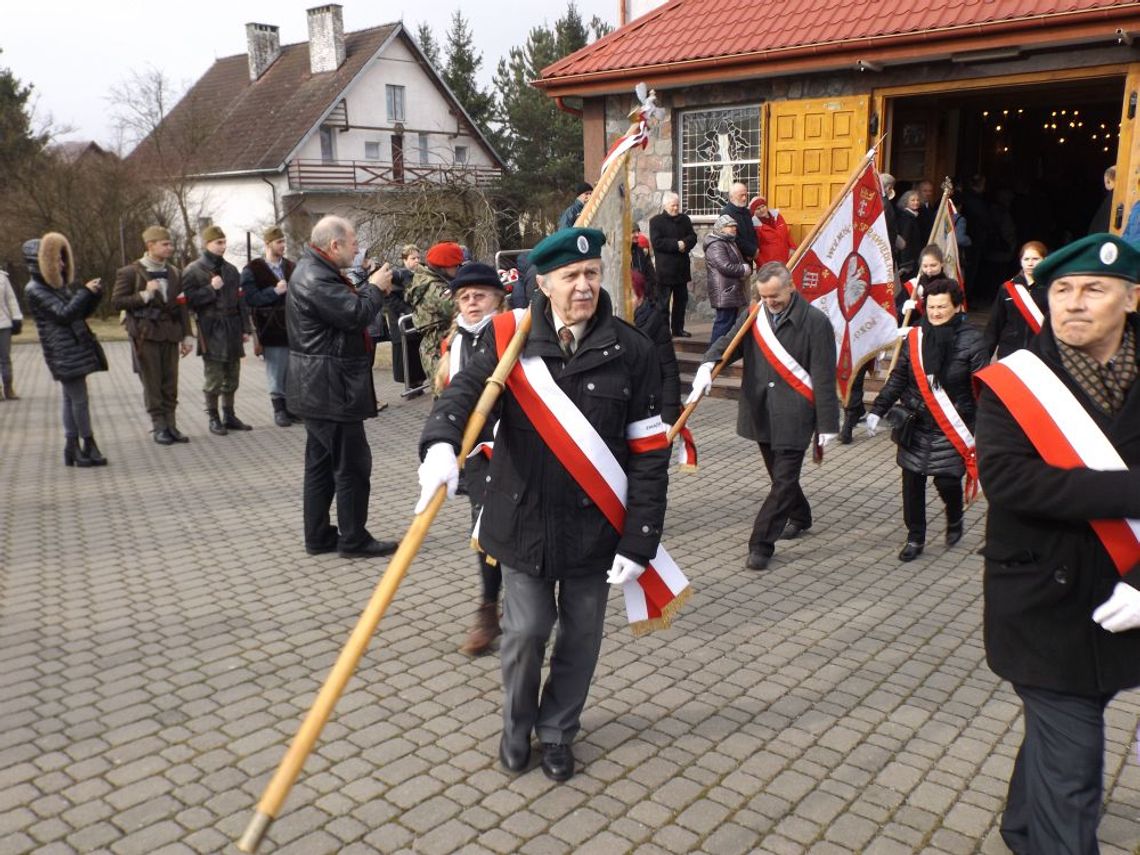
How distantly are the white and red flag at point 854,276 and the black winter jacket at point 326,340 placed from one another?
3117 mm

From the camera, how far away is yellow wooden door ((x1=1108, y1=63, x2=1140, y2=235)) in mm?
10352

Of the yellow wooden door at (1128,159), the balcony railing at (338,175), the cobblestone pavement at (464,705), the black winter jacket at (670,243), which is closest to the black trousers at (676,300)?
the black winter jacket at (670,243)

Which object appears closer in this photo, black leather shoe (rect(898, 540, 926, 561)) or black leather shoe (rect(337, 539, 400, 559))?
black leather shoe (rect(898, 540, 926, 561))

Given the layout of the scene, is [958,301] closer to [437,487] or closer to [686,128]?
[437,487]

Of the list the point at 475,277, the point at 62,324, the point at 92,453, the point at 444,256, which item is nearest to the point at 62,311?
the point at 62,324

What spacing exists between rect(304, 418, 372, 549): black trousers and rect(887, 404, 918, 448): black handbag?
326 cm

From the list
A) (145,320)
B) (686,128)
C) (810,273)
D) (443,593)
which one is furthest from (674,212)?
(443,593)

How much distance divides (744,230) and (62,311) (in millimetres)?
6985

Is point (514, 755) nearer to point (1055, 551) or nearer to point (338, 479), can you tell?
point (1055, 551)

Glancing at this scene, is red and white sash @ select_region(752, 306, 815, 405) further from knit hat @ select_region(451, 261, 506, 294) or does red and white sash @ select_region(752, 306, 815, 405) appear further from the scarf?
knit hat @ select_region(451, 261, 506, 294)

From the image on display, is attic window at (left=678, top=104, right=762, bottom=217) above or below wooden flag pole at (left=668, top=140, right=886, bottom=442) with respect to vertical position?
above

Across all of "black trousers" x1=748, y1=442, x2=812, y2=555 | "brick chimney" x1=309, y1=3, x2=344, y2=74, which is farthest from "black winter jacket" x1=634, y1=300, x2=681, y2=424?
"brick chimney" x1=309, y1=3, x2=344, y2=74

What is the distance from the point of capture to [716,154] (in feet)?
45.3

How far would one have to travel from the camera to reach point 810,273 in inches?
290
